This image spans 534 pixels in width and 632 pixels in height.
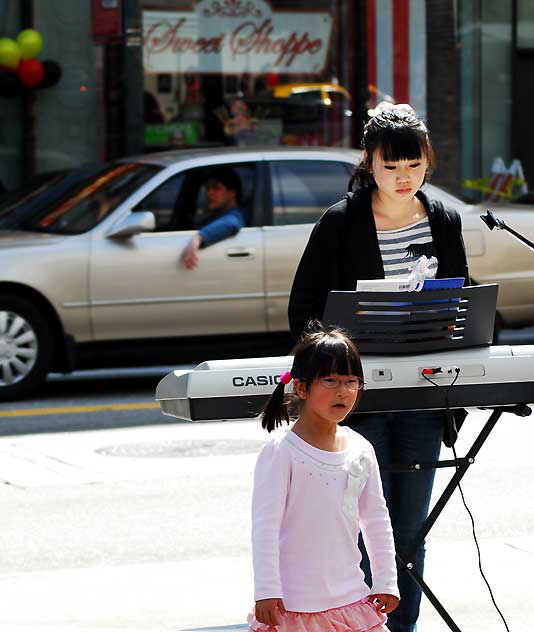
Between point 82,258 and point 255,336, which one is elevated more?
point 82,258

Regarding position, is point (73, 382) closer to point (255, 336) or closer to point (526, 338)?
point (255, 336)

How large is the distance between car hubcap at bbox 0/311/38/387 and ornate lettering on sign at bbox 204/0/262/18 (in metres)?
7.21

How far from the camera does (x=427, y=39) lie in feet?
54.4

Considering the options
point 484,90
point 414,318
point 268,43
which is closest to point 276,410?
point 414,318

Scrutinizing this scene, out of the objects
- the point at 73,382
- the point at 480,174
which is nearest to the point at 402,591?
the point at 73,382

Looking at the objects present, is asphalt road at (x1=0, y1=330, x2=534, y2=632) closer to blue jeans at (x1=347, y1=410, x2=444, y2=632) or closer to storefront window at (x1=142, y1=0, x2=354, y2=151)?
blue jeans at (x1=347, y1=410, x2=444, y2=632)

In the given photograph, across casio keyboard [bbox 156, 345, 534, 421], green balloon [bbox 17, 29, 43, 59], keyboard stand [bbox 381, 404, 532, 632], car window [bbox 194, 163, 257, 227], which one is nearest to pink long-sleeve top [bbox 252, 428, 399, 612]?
casio keyboard [bbox 156, 345, 534, 421]

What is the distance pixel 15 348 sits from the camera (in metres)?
10.3

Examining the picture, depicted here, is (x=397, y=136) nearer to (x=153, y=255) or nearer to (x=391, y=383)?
(x=391, y=383)

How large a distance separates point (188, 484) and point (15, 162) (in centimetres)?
920

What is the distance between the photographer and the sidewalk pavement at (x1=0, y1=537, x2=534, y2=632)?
5.18 m

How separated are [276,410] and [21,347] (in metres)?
6.96

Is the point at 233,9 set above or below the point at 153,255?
above

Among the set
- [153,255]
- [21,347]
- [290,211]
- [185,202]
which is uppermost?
[185,202]
